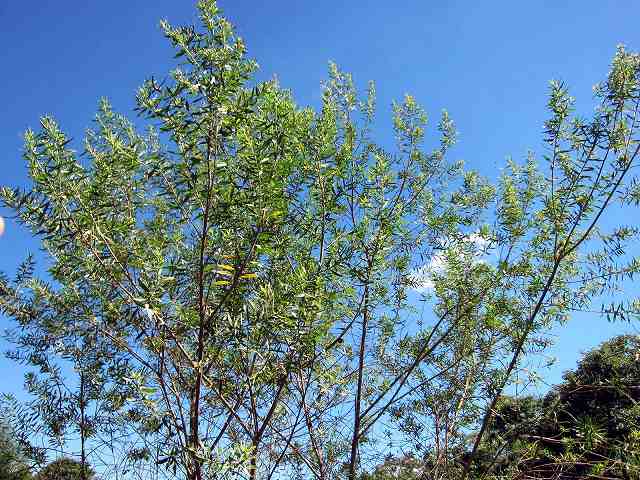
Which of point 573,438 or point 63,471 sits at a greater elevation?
point 573,438

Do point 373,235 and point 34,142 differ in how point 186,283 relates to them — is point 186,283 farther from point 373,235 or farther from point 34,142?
point 373,235

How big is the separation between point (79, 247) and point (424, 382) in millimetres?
3691

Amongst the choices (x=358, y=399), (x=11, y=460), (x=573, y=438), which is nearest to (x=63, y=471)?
(x=11, y=460)

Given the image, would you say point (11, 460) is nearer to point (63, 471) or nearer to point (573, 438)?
point (63, 471)

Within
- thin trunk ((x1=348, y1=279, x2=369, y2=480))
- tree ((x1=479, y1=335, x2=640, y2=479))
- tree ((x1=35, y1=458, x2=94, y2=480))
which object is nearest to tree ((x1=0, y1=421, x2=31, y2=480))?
tree ((x1=35, y1=458, x2=94, y2=480))

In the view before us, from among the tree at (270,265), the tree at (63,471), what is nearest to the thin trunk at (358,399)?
the tree at (270,265)

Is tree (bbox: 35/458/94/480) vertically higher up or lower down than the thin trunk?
lower down

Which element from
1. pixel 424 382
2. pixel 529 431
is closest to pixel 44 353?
pixel 424 382

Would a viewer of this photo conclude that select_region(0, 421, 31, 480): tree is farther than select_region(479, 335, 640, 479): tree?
Yes

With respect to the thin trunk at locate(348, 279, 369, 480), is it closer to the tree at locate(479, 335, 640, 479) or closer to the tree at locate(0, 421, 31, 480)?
the tree at locate(479, 335, 640, 479)

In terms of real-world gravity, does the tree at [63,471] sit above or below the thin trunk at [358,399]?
below

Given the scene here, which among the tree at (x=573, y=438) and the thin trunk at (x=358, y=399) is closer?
the tree at (x=573, y=438)

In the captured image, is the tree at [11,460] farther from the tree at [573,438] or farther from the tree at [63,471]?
the tree at [573,438]

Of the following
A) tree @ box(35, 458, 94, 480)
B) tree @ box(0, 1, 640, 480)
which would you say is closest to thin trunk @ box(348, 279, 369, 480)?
tree @ box(0, 1, 640, 480)
